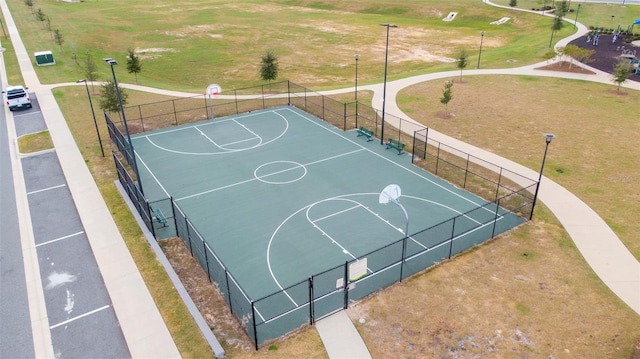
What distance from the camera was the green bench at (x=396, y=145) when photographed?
99.2ft

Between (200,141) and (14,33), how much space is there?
5939 centimetres

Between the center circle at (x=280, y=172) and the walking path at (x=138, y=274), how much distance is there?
884 centimetres

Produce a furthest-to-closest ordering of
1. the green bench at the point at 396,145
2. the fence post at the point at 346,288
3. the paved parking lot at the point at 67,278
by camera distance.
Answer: the green bench at the point at 396,145, the fence post at the point at 346,288, the paved parking lot at the point at 67,278

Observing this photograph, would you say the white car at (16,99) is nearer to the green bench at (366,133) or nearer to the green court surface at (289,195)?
the green court surface at (289,195)

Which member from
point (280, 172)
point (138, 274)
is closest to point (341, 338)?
point (138, 274)

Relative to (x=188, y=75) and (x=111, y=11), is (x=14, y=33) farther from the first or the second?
(x=188, y=75)

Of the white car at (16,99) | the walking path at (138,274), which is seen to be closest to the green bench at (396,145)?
the walking path at (138,274)

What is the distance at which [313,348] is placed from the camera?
15.1 m

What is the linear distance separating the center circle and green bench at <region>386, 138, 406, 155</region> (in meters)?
6.61

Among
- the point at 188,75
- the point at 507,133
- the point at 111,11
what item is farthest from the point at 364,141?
the point at 111,11

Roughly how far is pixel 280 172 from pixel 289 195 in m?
3.19

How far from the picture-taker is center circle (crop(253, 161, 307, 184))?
26750 millimetres

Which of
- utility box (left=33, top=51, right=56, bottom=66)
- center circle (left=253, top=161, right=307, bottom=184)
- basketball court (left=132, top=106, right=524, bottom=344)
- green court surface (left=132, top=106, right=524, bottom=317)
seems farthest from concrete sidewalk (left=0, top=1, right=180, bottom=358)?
utility box (left=33, top=51, right=56, bottom=66)

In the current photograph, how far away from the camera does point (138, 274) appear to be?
1875 cm
